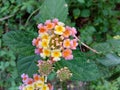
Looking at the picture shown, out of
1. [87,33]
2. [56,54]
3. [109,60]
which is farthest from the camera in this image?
[87,33]

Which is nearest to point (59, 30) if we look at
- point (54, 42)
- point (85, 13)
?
point (54, 42)

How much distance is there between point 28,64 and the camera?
814mm

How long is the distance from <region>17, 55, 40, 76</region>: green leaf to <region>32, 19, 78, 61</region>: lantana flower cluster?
57 millimetres

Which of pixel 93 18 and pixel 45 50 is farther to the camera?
pixel 93 18

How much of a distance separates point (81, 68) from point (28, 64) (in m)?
0.14

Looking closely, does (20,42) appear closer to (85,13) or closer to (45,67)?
(45,67)

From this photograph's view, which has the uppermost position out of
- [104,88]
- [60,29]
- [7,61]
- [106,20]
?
[60,29]

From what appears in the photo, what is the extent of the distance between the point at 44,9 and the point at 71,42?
14 centimetres

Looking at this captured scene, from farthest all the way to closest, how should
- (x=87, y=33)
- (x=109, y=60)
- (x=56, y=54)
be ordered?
1. (x=87, y=33)
2. (x=109, y=60)
3. (x=56, y=54)

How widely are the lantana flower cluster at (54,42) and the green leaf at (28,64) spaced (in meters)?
0.06

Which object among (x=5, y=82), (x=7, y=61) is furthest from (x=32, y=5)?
(x=5, y=82)

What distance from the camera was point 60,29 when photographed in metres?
0.74

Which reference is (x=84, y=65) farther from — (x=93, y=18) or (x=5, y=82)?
(x=93, y=18)

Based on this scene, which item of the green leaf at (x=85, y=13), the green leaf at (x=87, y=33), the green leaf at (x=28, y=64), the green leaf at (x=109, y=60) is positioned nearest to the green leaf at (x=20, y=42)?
the green leaf at (x=28, y=64)
